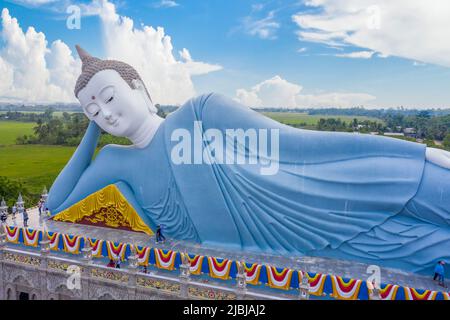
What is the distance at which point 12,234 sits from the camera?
32.5ft

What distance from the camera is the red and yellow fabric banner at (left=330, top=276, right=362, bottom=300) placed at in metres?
7.22

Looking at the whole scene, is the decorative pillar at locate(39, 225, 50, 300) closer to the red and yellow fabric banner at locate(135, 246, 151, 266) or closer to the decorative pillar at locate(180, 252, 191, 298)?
the red and yellow fabric banner at locate(135, 246, 151, 266)

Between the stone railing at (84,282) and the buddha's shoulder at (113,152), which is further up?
the buddha's shoulder at (113,152)

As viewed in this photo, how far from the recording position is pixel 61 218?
463 inches

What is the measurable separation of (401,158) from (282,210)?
123 inches

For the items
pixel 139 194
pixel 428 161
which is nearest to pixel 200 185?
pixel 139 194

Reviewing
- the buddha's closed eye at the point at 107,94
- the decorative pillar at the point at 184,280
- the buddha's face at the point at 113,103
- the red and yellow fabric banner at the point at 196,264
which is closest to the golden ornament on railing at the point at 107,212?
the buddha's face at the point at 113,103

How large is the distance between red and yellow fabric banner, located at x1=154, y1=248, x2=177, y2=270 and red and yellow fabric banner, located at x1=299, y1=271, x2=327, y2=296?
9.50 ft

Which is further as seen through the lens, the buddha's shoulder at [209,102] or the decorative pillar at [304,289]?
the buddha's shoulder at [209,102]

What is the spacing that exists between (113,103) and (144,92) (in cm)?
114

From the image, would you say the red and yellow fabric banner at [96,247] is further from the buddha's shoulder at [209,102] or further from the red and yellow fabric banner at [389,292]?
the red and yellow fabric banner at [389,292]

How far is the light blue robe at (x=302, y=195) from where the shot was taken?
859cm

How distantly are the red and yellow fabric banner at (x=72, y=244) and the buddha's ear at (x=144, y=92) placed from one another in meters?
4.27
